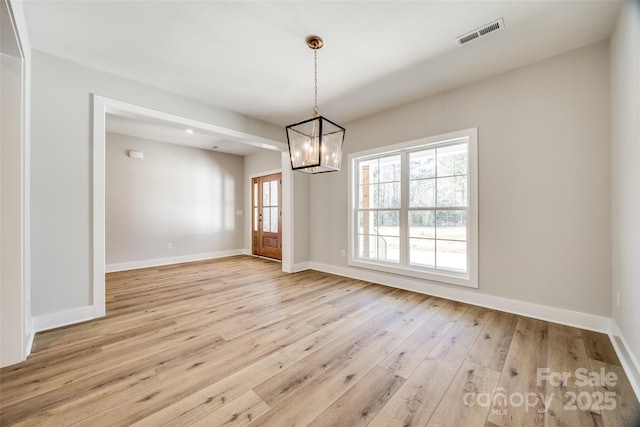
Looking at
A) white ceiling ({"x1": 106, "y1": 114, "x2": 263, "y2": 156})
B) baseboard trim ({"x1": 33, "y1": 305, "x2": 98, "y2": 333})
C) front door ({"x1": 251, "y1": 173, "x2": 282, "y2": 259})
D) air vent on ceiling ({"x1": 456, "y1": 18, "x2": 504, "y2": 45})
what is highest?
air vent on ceiling ({"x1": 456, "y1": 18, "x2": 504, "y2": 45})

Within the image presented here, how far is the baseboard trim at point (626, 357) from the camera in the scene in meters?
1.62

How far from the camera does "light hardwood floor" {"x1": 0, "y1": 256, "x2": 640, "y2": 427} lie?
4.69ft

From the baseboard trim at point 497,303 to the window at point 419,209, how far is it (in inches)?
5.3

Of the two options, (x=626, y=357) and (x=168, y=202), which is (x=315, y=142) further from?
(x=168, y=202)

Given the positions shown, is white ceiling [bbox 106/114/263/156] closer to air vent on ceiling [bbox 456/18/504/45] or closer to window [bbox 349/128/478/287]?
window [bbox 349/128/478/287]

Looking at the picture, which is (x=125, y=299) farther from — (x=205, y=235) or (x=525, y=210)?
(x=525, y=210)

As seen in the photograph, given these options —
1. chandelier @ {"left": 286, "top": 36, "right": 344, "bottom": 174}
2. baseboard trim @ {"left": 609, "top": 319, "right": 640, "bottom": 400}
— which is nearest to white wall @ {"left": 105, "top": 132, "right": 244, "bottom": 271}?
chandelier @ {"left": 286, "top": 36, "right": 344, "bottom": 174}

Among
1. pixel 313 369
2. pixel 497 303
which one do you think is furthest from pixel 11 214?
pixel 497 303

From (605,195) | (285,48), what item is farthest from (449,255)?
(285,48)

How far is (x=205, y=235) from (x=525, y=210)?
6387 mm

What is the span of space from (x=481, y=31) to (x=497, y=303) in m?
2.87

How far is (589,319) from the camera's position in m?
2.41

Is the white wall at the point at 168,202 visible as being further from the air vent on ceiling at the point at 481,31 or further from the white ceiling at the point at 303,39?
the air vent on ceiling at the point at 481,31

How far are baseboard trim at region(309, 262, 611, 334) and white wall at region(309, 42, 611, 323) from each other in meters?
0.03
